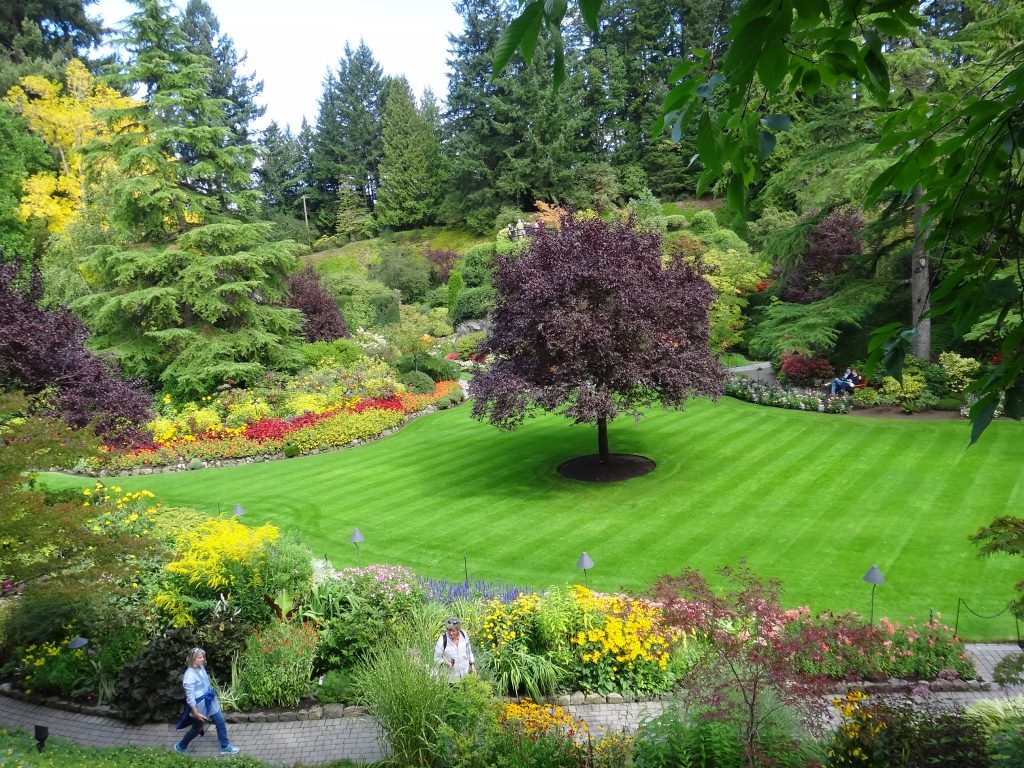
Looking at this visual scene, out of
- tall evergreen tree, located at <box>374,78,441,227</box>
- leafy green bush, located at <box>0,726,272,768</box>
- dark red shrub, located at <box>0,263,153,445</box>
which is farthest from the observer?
tall evergreen tree, located at <box>374,78,441,227</box>

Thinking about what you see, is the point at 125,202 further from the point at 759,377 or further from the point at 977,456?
the point at 977,456

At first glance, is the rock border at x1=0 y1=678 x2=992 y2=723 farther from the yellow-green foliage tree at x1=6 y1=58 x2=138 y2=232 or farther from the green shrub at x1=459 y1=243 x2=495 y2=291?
the green shrub at x1=459 y1=243 x2=495 y2=291

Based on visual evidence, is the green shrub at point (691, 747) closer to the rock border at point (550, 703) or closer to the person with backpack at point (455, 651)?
the rock border at point (550, 703)

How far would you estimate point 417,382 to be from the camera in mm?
23266

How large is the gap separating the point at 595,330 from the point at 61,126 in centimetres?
3273

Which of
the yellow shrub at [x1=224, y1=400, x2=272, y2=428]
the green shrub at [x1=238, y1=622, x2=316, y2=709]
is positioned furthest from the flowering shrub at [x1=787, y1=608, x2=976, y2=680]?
the yellow shrub at [x1=224, y1=400, x2=272, y2=428]

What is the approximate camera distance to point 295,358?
2291 centimetres

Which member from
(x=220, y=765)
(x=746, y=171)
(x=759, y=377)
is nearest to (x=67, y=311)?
(x=220, y=765)

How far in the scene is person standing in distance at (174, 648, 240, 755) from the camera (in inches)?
265

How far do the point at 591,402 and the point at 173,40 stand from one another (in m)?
19.1

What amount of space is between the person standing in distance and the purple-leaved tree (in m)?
6.89

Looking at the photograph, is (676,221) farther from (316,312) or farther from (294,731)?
(294,731)

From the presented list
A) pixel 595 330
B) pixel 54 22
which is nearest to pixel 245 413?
pixel 595 330

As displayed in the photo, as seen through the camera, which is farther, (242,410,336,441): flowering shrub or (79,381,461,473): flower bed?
(242,410,336,441): flowering shrub
